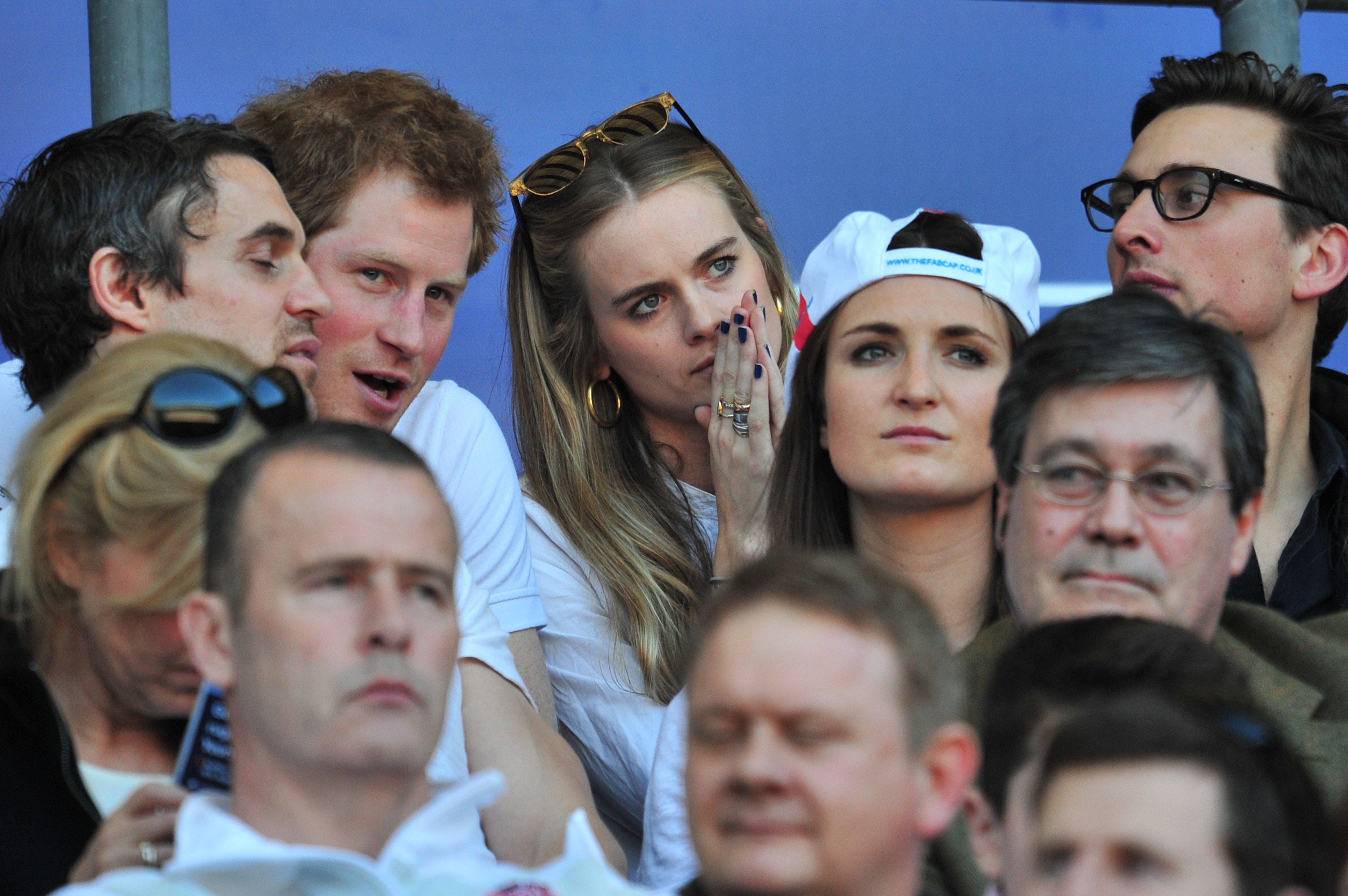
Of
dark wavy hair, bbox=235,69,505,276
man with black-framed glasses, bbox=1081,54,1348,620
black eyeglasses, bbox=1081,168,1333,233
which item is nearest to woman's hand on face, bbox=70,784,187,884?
dark wavy hair, bbox=235,69,505,276

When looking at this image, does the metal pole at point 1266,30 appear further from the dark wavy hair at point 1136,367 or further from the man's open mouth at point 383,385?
the man's open mouth at point 383,385

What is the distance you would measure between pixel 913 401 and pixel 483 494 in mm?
928

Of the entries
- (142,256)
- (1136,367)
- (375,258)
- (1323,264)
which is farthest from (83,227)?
(1323,264)

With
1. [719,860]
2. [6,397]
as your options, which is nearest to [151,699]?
[719,860]

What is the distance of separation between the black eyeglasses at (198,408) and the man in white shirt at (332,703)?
25 centimetres

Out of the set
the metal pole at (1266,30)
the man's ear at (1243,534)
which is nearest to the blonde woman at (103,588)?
the man's ear at (1243,534)

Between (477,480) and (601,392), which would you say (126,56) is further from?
(601,392)

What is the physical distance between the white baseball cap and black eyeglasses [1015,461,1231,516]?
575 mm

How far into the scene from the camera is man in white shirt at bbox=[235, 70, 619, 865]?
3.00 meters

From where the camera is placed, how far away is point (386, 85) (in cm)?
322

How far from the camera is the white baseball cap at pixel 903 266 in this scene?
8.46 ft

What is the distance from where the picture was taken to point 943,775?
5.02 ft

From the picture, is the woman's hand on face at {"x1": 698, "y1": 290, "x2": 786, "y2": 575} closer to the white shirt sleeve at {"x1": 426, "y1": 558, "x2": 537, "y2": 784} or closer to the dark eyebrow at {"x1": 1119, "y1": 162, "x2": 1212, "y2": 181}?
the white shirt sleeve at {"x1": 426, "y1": 558, "x2": 537, "y2": 784}

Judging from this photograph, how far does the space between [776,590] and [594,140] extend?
2.04 metres
